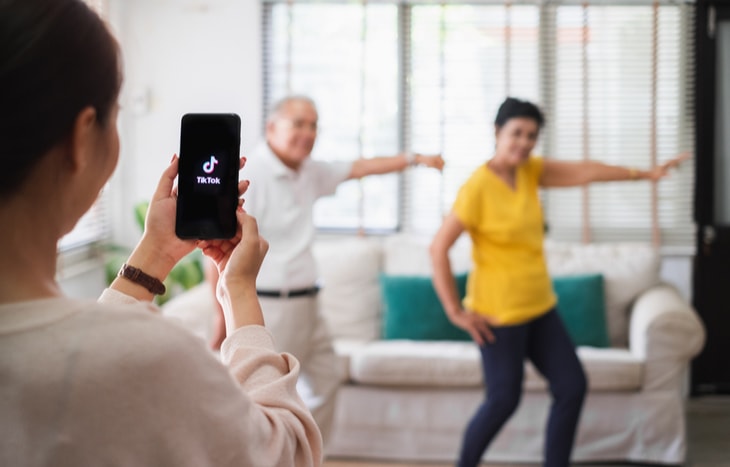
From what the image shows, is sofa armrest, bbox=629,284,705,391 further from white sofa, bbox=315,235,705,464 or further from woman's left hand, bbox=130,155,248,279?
woman's left hand, bbox=130,155,248,279

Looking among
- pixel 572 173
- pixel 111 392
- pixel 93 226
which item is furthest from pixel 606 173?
pixel 111 392

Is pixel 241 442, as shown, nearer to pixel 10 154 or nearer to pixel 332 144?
pixel 10 154

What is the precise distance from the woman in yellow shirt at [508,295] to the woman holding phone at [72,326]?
243 centimetres

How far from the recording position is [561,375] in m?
3.26

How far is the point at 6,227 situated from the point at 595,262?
13.2 feet

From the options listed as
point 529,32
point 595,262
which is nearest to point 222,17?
point 529,32

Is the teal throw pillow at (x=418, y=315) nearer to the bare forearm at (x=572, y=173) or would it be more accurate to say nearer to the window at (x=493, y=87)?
the window at (x=493, y=87)

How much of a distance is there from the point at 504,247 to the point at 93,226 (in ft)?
8.02

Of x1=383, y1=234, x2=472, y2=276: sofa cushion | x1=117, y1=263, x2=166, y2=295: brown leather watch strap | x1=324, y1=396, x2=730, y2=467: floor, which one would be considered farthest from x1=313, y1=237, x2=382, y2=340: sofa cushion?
x1=117, y1=263, x2=166, y2=295: brown leather watch strap

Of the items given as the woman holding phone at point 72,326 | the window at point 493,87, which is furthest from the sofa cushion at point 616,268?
the woman holding phone at point 72,326

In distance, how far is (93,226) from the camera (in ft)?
16.3

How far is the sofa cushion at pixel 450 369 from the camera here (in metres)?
4.04

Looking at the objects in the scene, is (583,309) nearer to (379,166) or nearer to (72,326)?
(379,166)

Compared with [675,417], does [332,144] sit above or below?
above
